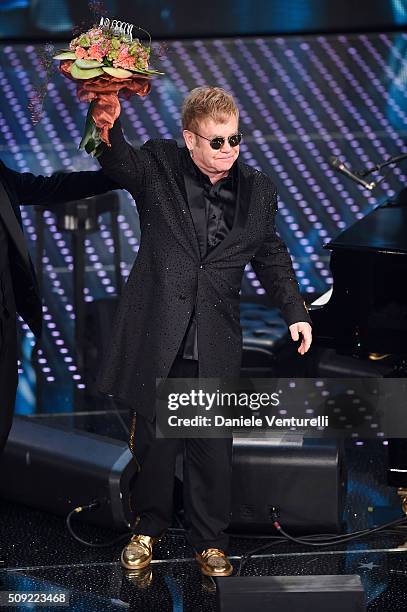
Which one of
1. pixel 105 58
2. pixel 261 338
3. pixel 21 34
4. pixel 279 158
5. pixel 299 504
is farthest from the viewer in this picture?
pixel 279 158

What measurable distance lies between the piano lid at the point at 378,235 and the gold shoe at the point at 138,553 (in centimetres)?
136

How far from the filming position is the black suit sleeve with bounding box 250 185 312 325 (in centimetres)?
448

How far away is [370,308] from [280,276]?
704 mm

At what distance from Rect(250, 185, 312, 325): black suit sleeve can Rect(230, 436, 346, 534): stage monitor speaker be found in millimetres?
651

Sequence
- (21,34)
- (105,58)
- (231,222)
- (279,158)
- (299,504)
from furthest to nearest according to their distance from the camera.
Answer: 1. (279,158)
2. (21,34)
3. (299,504)
4. (231,222)
5. (105,58)

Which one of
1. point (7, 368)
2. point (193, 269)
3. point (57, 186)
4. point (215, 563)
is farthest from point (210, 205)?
point (215, 563)

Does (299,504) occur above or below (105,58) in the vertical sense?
below

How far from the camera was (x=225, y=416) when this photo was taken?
4.52 meters

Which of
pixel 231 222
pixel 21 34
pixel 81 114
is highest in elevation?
pixel 231 222

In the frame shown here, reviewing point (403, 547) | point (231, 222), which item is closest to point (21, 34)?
point (231, 222)

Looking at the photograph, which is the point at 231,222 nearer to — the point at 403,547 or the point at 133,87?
the point at 133,87

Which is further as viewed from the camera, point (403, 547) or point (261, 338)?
point (261, 338)

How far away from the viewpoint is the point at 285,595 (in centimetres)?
394

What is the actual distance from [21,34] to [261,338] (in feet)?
7.74
